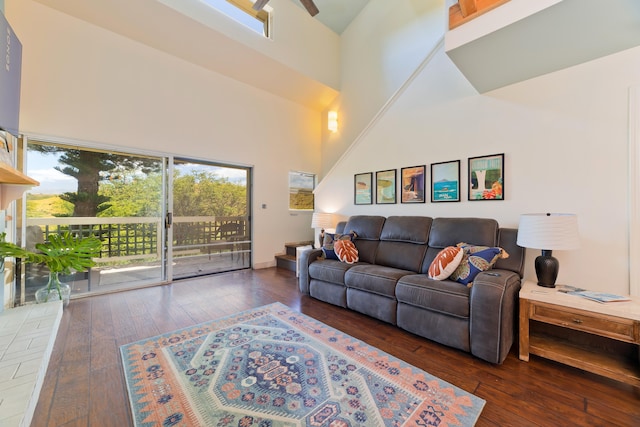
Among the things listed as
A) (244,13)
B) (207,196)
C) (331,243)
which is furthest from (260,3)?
(331,243)

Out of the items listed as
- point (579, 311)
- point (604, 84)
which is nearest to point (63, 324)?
point (579, 311)

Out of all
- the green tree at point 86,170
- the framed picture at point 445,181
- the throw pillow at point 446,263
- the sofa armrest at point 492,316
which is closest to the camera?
the sofa armrest at point 492,316

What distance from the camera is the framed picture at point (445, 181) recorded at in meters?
2.93

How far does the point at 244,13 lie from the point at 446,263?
489cm

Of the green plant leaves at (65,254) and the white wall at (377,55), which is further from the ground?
the white wall at (377,55)

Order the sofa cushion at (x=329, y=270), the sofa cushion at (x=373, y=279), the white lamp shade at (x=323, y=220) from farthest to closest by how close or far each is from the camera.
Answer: the white lamp shade at (x=323, y=220)
the sofa cushion at (x=329, y=270)
the sofa cushion at (x=373, y=279)

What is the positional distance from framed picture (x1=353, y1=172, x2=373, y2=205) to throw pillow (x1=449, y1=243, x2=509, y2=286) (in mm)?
1817

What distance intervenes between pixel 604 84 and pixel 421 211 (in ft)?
6.27

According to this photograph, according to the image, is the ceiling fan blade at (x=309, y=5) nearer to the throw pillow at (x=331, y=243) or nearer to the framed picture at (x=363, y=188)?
the framed picture at (x=363, y=188)

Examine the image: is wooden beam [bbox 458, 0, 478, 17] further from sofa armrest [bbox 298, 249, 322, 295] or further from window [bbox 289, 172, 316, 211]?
window [bbox 289, 172, 316, 211]

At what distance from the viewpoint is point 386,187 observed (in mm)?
3639

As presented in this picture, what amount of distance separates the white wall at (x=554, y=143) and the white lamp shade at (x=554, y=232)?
45 centimetres

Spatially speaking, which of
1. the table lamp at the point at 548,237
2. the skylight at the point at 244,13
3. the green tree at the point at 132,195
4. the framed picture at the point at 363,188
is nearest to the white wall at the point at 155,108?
the green tree at the point at 132,195

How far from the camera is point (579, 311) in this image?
164 centimetres
